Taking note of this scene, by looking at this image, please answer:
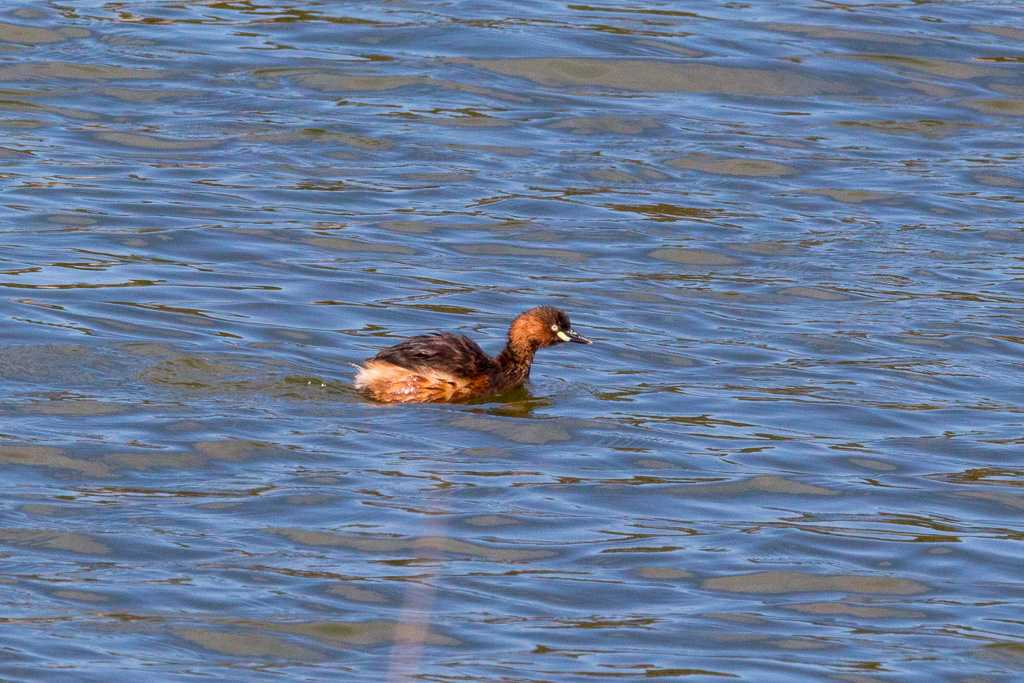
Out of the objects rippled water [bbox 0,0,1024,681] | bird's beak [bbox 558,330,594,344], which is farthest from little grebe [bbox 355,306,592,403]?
rippled water [bbox 0,0,1024,681]

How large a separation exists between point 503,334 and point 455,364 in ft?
4.98

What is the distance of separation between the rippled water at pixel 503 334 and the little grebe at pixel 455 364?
12 cm

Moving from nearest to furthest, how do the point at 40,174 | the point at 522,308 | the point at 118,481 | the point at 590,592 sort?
the point at 590,592 → the point at 118,481 → the point at 522,308 → the point at 40,174

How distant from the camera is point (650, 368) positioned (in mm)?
11586

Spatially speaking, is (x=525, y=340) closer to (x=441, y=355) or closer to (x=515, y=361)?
(x=515, y=361)

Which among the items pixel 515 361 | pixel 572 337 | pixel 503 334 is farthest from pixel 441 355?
pixel 503 334

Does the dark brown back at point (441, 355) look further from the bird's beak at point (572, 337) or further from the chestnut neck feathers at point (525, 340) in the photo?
the bird's beak at point (572, 337)

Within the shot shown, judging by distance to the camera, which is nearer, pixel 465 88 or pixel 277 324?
pixel 277 324

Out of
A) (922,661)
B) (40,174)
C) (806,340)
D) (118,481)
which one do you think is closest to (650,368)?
(806,340)

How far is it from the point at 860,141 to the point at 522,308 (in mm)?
5368

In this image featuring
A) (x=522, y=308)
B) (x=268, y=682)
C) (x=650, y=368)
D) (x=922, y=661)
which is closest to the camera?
(x=268, y=682)

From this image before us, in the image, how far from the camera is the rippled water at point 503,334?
762cm

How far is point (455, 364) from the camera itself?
421 inches

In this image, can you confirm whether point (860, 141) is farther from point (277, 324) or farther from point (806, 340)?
point (277, 324)
